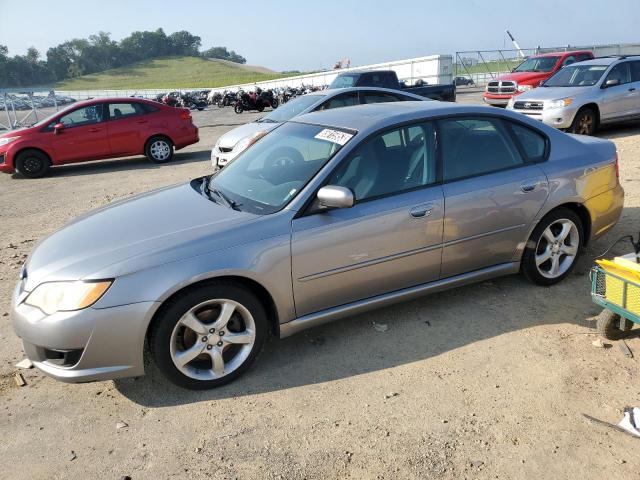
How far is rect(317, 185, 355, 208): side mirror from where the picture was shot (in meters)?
3.22

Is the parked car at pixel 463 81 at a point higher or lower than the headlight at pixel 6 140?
higher

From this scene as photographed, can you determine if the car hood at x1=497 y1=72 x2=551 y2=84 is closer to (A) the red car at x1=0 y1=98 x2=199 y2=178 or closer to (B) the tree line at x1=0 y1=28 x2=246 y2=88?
(A) the red car at x1=0 y1=98 x2=199 y2=178

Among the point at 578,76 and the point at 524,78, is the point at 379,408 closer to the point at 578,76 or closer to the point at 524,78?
the point at 578,76

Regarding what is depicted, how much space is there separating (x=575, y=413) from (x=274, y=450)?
165 centimetres

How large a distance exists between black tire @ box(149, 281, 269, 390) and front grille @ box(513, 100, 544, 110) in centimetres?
979

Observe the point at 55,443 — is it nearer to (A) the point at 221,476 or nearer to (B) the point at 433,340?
(A) the point at 221,476

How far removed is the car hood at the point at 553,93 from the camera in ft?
36.1

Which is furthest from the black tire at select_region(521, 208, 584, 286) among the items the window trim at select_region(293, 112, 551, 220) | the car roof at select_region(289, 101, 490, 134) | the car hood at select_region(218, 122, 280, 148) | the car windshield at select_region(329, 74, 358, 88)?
the car windshield at select_region(329, 74, 358, 88)

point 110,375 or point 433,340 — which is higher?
point 110,375

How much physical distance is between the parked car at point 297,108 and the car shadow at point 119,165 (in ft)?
9.68

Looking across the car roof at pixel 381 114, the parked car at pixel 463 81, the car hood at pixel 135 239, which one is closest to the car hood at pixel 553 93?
the car roof at pixel 381 114

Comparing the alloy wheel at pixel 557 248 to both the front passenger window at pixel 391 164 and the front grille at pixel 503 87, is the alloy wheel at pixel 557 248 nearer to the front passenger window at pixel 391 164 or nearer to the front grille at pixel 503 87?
the front passenger window at pixel 391 164

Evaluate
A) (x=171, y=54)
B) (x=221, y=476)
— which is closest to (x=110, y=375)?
(x=221, y=476)

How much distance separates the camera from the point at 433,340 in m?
3.71
